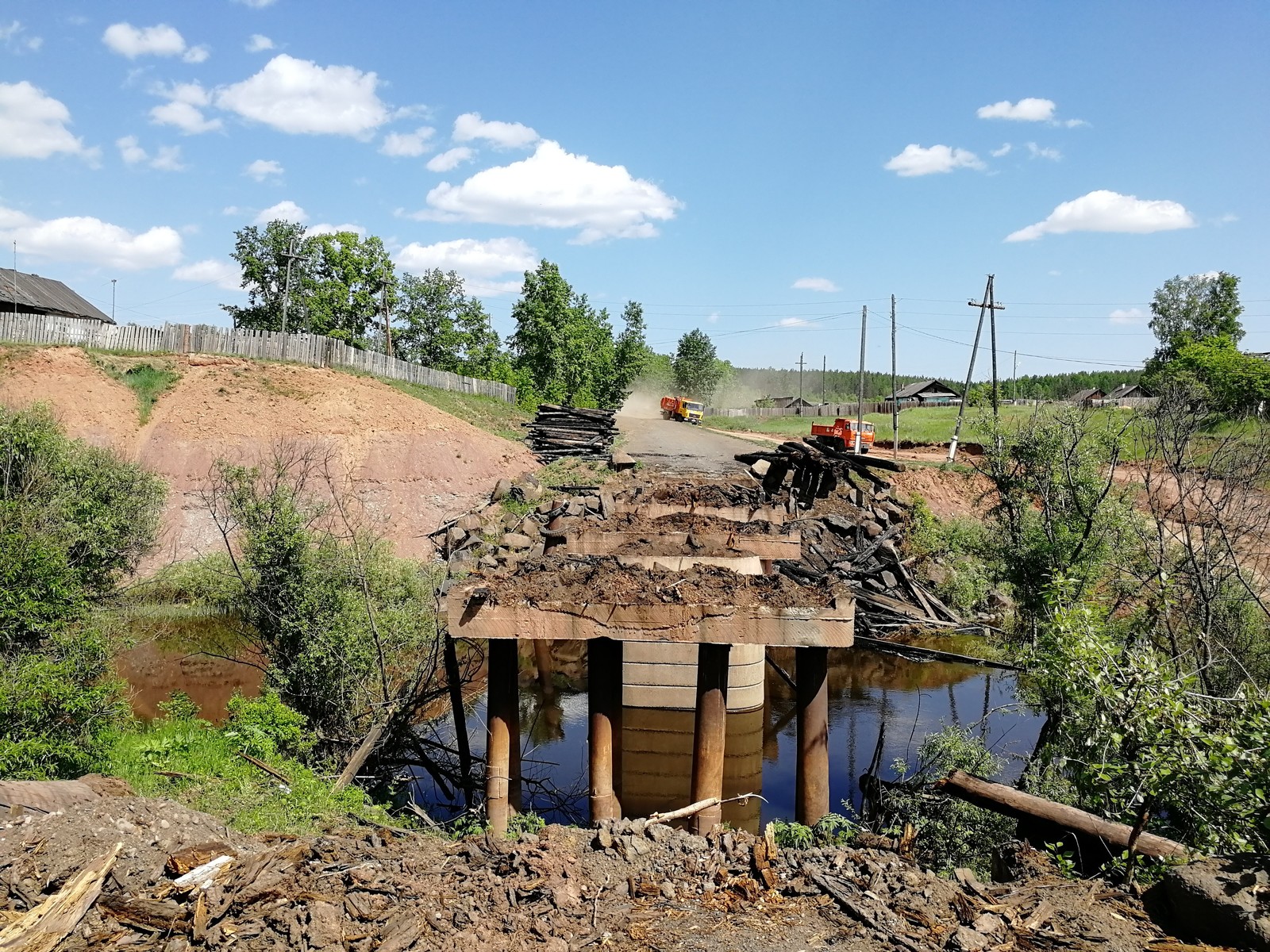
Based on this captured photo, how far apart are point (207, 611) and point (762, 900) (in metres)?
21.1

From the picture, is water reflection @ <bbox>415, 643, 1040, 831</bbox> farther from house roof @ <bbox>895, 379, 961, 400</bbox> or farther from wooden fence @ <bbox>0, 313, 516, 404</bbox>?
house roof @ <bbox>895, 379, 961, 400</bbox>

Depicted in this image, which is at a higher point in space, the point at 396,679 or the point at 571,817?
the point at 396,679

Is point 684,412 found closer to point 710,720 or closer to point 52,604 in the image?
point 52,604

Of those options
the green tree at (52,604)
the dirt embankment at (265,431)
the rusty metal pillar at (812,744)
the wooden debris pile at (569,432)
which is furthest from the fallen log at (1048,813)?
the wooden debris pile at (569,432)

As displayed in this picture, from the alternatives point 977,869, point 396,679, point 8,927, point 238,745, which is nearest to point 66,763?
point 238,745

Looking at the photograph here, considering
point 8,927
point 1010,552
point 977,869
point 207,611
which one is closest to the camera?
point 8,927

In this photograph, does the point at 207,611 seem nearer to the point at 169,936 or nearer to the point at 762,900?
the point at 169,936

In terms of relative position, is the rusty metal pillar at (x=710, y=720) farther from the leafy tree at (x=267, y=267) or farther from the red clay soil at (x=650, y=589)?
the leafy tree at (x=267, y=267)

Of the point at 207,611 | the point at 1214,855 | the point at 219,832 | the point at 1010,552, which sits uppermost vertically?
the point at 1010,552

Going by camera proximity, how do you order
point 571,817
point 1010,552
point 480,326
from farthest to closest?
point 480,326 → point 1010,552 → point 571,817

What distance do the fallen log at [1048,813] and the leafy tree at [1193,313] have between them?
68.4 m

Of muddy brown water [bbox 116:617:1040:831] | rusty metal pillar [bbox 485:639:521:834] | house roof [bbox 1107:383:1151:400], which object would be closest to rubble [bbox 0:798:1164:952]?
rusty metal pillar [bbox 485:639:521:834]

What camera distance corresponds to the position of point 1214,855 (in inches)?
260

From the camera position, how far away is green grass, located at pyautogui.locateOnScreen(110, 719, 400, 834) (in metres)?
9.63
